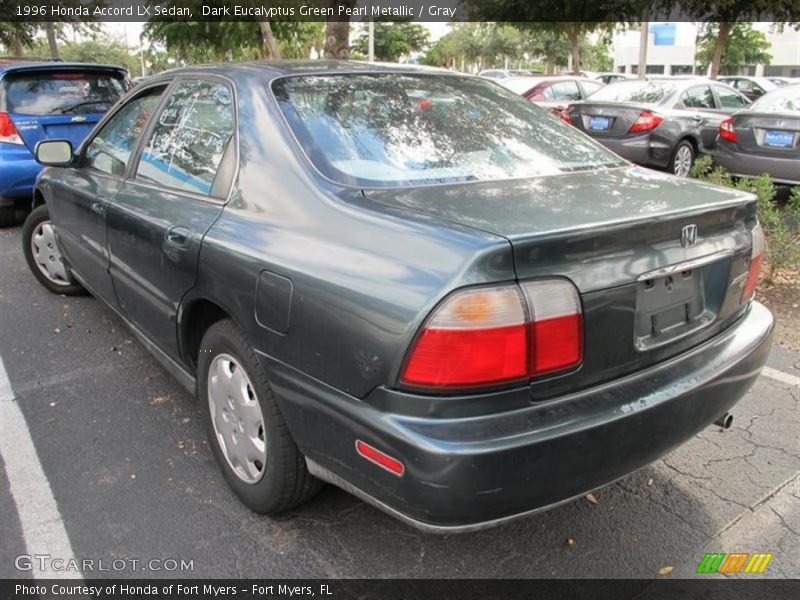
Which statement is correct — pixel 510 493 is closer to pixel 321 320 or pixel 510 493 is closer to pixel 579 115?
pixel 321 320

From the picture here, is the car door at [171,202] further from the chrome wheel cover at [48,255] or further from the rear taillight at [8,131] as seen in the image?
the rear taillight at [8,131]

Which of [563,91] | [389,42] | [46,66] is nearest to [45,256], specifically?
[46,66]

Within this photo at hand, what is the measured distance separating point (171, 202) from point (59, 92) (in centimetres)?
504

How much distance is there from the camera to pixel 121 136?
367 cm

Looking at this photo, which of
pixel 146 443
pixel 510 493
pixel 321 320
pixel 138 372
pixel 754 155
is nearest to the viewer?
pixel 510 493

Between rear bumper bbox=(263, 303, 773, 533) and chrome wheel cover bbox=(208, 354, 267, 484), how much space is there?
30 centimetres

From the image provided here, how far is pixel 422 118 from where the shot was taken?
2.70 metres

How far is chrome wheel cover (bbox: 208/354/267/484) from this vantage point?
2449mm

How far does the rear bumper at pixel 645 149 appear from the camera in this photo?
29.5 ft

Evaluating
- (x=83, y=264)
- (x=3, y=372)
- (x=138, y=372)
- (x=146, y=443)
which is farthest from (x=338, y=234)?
(x=3, y=372)

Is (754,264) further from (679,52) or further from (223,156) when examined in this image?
(679,52)

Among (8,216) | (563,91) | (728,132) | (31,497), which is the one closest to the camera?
(31,497)

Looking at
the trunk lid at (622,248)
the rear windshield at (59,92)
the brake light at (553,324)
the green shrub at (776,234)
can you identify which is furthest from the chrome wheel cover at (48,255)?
the green shrub at (776,234)

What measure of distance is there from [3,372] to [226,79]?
7.49 feet
